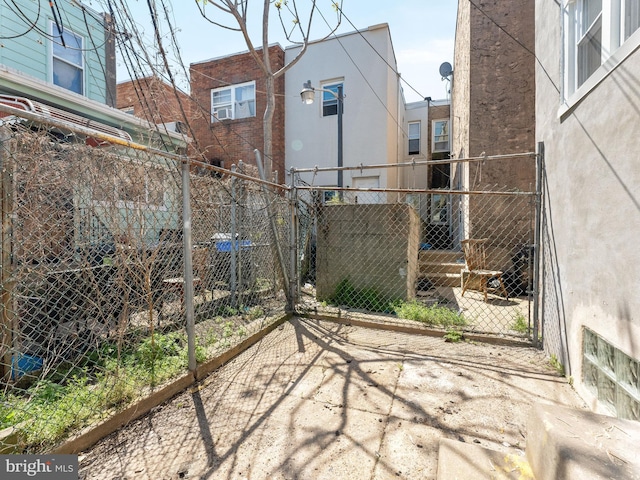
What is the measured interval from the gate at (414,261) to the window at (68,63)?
6.41m

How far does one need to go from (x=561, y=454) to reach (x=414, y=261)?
475 centimetres

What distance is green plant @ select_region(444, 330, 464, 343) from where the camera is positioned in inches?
150

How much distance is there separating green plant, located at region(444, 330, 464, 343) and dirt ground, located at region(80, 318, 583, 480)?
249mm

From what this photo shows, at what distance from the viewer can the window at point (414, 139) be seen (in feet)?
51.8

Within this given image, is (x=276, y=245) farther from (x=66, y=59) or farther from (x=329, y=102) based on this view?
(x=329, y=102)

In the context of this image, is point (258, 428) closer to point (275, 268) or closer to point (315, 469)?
point (315, 469)

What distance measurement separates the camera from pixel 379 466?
6.03ft

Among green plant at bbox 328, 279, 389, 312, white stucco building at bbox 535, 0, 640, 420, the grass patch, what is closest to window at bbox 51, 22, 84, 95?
green plant at bbox 328, 279, 389, 312

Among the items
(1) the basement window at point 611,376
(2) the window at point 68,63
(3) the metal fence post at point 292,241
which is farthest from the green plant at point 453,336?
(2) the window at point 68,63

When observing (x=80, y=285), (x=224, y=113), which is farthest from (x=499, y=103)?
(x=224, y=113)

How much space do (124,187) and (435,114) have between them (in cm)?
1625

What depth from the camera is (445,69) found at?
12.8 m

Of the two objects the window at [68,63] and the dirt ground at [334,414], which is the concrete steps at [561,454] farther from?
the window at [68,63]

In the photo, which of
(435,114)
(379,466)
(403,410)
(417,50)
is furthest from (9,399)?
(435,114)
